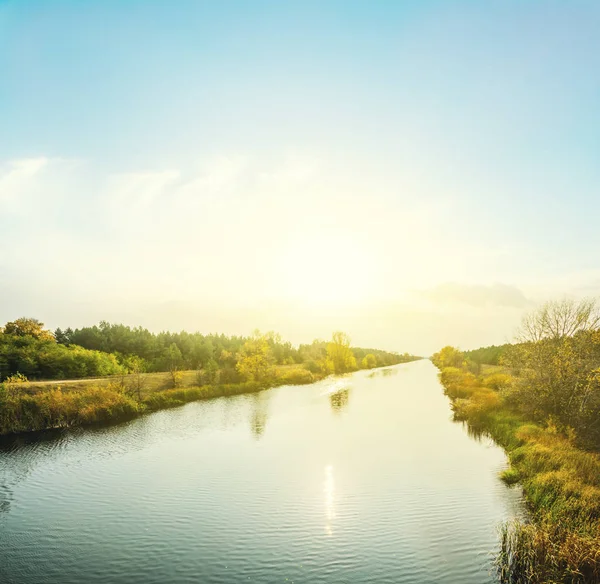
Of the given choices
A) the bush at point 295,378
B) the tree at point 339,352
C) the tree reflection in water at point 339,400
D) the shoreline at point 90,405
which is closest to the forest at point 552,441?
the tree reflection in water at point 339,400

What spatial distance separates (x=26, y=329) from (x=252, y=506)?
263ft

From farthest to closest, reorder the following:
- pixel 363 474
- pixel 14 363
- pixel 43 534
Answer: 1. pixel 14 363
2. pixel 363 474
3. pixel 43 534

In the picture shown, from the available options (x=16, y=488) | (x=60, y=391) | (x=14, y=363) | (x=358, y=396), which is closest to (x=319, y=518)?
(x=16, y=488)

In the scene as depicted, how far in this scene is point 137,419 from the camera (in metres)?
49.1

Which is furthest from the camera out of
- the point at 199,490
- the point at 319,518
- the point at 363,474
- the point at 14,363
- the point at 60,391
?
the point at 14,363

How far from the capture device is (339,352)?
128750 mm

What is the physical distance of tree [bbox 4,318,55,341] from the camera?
264 ft

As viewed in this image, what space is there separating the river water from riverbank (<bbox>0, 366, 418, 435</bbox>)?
214 inches

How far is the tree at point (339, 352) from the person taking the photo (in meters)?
128

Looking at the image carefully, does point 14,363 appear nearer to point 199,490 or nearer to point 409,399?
point 199,490

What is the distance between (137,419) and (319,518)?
35452 millimetres

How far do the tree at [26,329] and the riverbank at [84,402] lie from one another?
32.9 meters

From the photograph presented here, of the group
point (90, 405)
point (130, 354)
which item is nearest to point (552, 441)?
point (90, 405)

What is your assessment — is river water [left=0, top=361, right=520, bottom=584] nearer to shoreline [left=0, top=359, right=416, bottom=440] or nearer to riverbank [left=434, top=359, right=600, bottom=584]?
riverbank [left=434, top=359, right=600, bottom=584]
